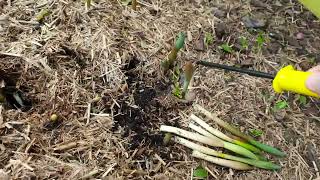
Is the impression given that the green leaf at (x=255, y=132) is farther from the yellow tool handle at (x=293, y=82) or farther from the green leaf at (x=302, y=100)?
the yellow tool handle at (x=293, y=82)

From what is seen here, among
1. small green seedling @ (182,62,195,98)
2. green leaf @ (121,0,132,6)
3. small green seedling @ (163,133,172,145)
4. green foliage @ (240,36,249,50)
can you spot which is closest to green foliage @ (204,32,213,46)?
green foliage @ (240,36,249,50)

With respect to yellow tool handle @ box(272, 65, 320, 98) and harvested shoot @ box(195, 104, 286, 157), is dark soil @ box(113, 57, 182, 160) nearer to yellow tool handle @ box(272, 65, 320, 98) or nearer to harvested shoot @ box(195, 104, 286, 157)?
harvested shoot @ box(195, 104, 286, 157)

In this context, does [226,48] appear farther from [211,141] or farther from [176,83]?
[211,141]

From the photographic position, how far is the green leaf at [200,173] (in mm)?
1671

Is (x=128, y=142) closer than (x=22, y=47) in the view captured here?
Yes

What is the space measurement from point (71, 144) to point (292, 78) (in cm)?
84

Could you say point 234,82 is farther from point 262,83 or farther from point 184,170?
point 184,170

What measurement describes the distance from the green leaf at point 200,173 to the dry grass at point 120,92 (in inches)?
1.2

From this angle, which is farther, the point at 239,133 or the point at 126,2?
the point at 126,2

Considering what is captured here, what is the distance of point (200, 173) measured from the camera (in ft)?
5.49

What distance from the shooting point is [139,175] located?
163cm

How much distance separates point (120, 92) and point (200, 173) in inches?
18.6

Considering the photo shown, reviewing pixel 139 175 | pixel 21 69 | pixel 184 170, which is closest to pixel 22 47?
pixel 21 69

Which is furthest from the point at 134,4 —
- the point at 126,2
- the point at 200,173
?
the point at 200,173
